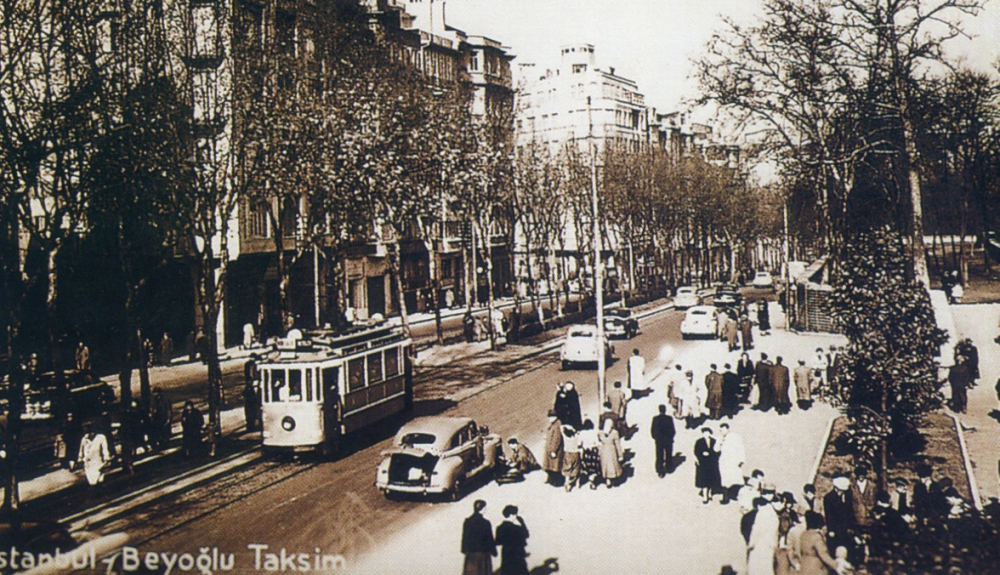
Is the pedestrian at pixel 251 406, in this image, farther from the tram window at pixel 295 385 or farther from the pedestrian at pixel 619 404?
the pedestrian at pixel 619 404

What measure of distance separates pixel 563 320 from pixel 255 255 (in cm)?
1291

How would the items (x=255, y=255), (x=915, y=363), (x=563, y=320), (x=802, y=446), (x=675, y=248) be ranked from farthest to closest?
(x=675, y=248)
(x=255, y=255)
(x=563, y=320)
(x=802, y=446)
(x=915, y=363)

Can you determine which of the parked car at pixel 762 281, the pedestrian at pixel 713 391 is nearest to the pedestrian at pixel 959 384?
the pedestrian at pixel 713 391

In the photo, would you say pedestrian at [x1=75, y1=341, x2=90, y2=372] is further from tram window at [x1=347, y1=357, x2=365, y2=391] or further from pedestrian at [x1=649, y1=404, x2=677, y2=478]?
pedestrian at [x1=649, y1=404, x2=677, y2=478]

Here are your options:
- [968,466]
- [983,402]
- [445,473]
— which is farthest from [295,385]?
[983,402]

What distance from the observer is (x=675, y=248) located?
41.1 metres

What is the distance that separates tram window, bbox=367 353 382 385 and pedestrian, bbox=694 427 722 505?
284 inches

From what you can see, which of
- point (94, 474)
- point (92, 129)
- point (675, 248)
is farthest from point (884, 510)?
point (675, 248)

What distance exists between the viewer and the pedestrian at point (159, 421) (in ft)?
56.0

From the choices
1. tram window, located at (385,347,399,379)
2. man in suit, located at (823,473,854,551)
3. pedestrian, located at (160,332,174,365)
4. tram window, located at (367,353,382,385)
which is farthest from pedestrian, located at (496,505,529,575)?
pedestrian, located at (160,332,174,365)

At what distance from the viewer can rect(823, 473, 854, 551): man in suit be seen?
11531mm

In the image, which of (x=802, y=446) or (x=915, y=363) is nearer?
(x=915, y=363)

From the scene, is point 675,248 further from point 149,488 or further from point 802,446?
point 149,488

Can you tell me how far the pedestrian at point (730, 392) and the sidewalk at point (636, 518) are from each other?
0.41 meters
